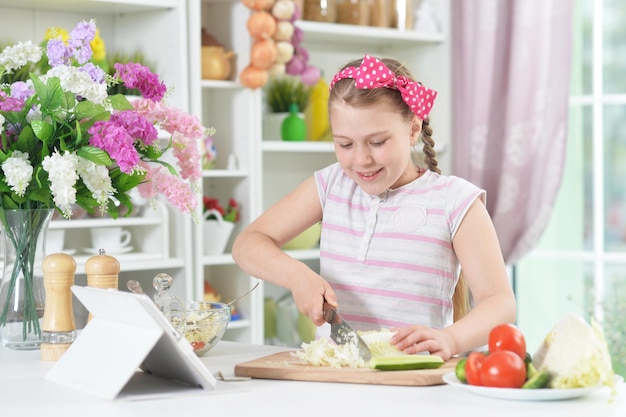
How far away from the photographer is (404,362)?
5.07 ft

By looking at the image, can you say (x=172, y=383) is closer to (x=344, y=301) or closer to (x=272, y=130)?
(x=344, y=301)

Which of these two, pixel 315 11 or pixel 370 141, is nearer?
pixel 370 141

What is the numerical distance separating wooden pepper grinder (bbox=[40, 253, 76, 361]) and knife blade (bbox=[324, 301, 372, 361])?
472 mm

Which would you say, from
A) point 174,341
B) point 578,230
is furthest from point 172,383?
point 578,230

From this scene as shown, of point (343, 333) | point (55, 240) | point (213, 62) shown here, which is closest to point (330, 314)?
point (343, 333)

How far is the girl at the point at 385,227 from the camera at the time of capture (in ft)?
6.37

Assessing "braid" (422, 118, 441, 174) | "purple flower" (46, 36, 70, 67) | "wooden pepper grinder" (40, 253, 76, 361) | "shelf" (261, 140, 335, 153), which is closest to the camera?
"wooden pepper grinder" (40, 253, 76, 361)

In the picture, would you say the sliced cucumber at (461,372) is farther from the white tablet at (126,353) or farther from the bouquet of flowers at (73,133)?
the bouquet of flowers at (73,133)

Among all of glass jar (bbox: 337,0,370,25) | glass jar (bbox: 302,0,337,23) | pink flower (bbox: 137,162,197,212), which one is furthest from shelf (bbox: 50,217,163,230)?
pink flower (bbox: 137,162,197,212)

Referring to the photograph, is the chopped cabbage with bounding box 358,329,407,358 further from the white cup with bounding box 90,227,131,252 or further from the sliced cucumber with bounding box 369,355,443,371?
the white cup with bounding box 90,227,131,252

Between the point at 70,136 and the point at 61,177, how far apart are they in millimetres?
126

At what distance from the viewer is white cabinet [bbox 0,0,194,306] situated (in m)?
3.43

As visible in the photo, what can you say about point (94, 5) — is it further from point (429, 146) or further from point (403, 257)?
point (403, 257)

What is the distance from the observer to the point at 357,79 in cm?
195
